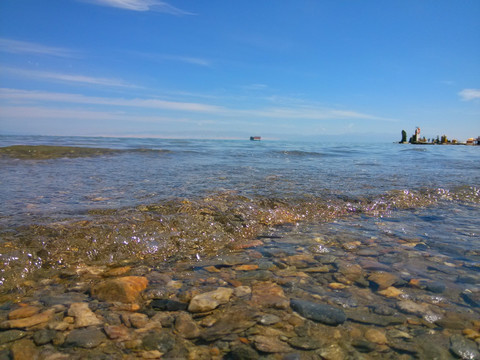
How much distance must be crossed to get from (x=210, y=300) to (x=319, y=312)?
907 mm

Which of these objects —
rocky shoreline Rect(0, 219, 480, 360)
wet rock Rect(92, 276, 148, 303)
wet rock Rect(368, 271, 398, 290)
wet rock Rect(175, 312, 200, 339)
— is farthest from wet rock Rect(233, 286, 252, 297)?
wet rock Rect(368, 271, 398, 290)

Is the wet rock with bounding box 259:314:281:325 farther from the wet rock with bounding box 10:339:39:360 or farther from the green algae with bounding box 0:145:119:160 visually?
the green algae with bounding box 0:145:119:160

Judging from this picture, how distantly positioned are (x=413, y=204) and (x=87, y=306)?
6.36 meters

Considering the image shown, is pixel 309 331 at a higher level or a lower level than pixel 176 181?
lower

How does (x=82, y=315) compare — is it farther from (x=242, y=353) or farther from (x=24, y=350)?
(x=242, y=353)

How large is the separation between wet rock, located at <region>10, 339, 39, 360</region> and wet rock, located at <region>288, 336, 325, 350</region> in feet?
5.46

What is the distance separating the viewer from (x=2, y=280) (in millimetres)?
2834

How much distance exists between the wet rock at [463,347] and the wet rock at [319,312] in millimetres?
710

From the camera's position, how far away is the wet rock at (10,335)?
204 centimetres

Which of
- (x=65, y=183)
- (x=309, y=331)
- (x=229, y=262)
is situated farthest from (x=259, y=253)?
(x=65, y=183)

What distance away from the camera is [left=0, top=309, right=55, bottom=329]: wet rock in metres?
2.18

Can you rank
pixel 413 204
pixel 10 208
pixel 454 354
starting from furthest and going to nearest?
pixel 413 204
pixel 10 208
pixel 454 354

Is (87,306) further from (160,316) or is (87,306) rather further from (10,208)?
(10,208)

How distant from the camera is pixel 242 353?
1.99 meters
